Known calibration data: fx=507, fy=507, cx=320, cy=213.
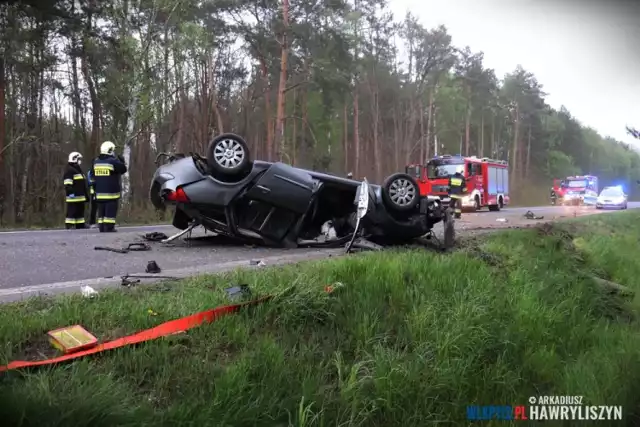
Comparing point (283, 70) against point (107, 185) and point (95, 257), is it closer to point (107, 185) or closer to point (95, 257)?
point (107, 185)

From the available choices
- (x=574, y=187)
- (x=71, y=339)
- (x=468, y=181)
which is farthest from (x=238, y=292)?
(x=468, y=181)

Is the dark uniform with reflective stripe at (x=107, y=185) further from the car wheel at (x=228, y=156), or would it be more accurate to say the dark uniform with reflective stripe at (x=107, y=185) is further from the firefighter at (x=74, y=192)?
the car wheel at (x=228, y=156)

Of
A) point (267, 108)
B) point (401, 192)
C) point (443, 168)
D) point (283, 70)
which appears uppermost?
point (283, 70)

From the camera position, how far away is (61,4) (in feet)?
4.75

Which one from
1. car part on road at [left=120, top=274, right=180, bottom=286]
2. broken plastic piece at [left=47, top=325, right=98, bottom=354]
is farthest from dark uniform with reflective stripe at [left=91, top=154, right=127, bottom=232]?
broken plastic piece at [left=47, top=325, right=98, bottom=354]

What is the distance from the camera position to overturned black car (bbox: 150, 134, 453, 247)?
610 cm

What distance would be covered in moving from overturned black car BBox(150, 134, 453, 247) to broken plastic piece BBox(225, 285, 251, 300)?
2.83 metres

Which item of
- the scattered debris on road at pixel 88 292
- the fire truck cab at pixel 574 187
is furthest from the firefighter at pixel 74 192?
the fire truck cab at pixel 574 187

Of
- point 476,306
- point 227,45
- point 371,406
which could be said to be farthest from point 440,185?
point 371,406

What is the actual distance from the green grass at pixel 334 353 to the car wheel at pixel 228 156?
7.23ft

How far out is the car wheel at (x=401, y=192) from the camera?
20.9 ft

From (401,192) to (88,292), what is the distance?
4.15m

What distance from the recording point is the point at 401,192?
6.45 m

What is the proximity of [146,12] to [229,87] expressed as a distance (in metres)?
11.0
